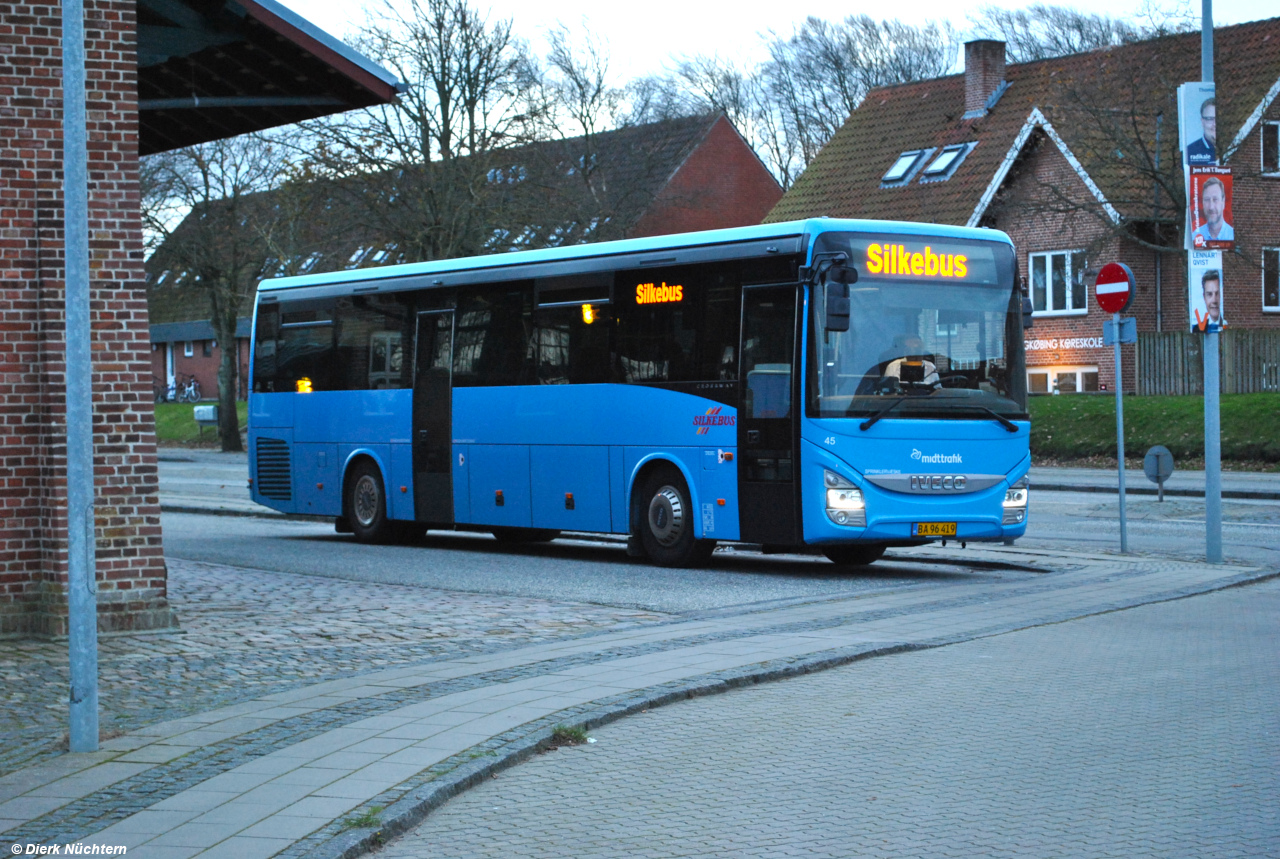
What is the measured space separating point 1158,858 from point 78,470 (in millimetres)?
4712

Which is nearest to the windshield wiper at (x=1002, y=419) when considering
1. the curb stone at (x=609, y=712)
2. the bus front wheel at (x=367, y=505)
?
the curb stone at (x=609, y=712)

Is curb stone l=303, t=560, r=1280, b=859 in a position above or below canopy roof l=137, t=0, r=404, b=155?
below

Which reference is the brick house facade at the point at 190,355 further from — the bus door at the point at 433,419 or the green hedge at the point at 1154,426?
the bus door at the point at 433,419

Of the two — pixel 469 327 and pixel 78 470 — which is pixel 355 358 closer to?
pixel 469 327

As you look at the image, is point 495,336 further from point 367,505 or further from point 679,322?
point 367,505

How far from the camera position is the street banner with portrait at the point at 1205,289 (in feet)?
49.6

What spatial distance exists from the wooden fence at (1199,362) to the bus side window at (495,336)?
2183 centimetres

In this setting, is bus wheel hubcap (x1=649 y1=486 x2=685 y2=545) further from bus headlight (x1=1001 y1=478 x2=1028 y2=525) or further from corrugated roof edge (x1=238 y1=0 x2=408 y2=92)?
corrugated roof edge (x1=238 y1=0 x2=408 y2=92)

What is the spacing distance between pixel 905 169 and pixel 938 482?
33599 mm

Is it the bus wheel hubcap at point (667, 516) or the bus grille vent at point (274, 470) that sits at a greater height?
the bus grille vent at point (274, 470)

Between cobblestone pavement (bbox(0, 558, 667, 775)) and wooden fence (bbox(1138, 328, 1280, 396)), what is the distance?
26197 millimetres

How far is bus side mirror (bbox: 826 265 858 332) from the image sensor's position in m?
13.8

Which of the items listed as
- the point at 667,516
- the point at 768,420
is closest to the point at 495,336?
the point at 667,516

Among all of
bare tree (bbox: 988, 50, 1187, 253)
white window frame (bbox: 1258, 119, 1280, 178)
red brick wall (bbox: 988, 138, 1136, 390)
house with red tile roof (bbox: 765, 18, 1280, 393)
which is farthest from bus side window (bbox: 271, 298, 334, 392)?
white window frame (bbox: 1258, 119, 1280, 178)
